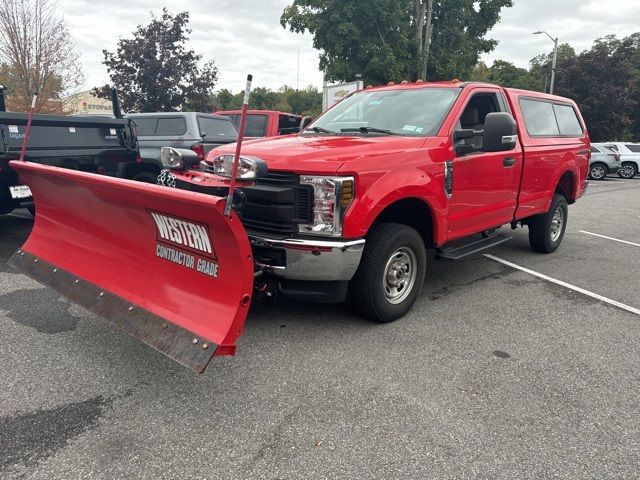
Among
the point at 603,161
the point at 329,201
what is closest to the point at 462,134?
the point at 329,201

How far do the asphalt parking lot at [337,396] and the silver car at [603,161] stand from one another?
19795 mm

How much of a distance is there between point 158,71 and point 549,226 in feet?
72.3

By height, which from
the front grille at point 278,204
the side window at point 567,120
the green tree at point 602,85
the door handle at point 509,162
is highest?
the green tree at point 602,85

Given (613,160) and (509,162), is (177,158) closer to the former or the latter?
(509,162)

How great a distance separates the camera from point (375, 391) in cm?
309

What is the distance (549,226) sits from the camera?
666 centimetres

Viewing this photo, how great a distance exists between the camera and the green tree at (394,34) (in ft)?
65.3

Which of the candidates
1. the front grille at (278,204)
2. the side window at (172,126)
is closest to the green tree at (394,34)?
the side window at (172,126)

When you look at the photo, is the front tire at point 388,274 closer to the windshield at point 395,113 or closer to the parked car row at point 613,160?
the windshield at point 395,113

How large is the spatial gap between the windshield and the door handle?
0.90 metres

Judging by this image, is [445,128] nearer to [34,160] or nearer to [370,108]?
[370,108]

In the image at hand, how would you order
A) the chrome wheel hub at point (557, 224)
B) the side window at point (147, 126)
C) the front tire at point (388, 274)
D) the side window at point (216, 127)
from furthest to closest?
the side window at point (147, 126) → the side window at point (216, 127) → the chrome wheel hub at point (557, 224) → the front tire at point (388, 274)

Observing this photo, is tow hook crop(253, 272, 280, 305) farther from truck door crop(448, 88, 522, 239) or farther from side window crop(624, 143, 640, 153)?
side window crop(624, 143, 640, 153)

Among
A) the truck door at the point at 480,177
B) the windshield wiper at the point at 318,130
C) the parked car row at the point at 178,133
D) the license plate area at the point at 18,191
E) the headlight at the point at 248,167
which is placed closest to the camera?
the headlight at the point at 248,167
